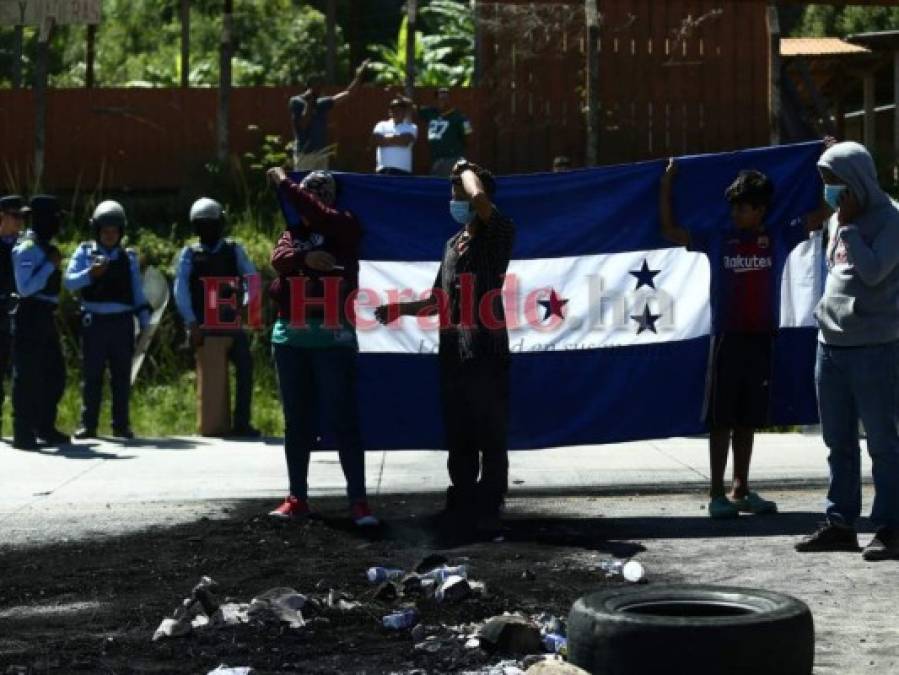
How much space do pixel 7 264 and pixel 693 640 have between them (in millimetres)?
10113

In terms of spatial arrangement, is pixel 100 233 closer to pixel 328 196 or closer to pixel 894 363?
pixel 328 196

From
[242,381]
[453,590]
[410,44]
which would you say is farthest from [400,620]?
[410,44]

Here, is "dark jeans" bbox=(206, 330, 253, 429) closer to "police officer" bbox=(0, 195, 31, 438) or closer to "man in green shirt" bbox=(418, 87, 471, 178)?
"police officer" bbox=(0, 195, 31, 438)

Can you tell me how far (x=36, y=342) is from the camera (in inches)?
587

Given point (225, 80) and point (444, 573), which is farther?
point (225, 80)

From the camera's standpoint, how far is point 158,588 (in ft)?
27.9

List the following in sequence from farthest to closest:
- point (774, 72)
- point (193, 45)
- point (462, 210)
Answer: point (193, 45), point (774, 72), point (462, 210)

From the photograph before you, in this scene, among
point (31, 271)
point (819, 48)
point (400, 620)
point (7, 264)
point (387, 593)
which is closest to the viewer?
point (400, 620)

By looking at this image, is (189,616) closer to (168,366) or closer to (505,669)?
(505,669)

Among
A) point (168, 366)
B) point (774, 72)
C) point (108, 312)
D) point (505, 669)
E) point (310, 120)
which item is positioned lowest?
point (505, 669)

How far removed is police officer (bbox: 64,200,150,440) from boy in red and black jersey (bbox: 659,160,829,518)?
6.78m

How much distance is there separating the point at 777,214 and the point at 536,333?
1645mm

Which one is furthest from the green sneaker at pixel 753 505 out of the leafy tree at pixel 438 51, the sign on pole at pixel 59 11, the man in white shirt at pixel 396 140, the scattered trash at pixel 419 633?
the leafy tree at pixel 438 51

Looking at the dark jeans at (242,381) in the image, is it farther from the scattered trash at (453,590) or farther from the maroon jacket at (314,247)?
the scattered trash at (453,590)
